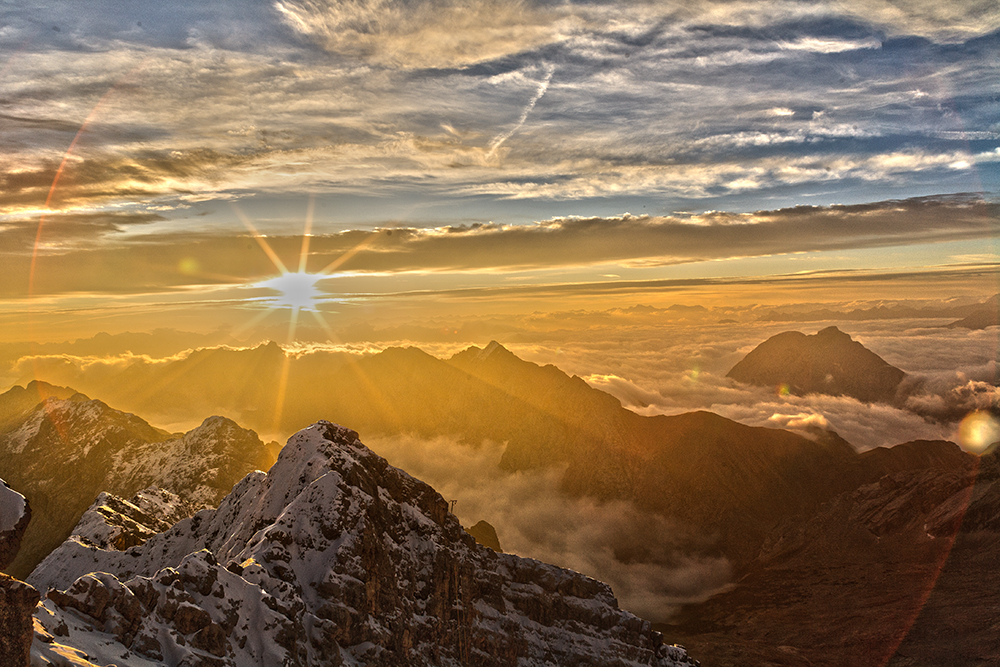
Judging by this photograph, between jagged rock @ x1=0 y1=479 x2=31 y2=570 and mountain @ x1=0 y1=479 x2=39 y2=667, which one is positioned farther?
mountain @ x1=0 y1=479 x2=39 y2=667

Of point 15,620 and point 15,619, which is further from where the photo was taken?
point 15,620

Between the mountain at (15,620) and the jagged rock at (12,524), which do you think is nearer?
the jagged rock at (12,524)

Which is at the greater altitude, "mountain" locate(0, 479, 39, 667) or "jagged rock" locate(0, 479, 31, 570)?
"jagged rock" locate(0, 479, 31, 570)

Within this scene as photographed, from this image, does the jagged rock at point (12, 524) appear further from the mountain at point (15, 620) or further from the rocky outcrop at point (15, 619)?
the rocky outcrop at point (15, 619)

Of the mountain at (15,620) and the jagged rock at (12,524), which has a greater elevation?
the jagged rock at (12,524)

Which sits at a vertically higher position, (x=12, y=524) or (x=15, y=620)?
(x=12, y=524)

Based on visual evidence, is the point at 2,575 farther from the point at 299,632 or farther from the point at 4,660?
the point at 299,632

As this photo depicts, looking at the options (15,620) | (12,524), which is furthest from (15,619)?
(12,524)

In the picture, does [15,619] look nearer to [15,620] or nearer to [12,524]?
[15,620]

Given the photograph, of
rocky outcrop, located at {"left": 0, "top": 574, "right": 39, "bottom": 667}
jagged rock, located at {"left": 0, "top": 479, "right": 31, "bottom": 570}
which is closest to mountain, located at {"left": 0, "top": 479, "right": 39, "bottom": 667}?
rocky outcrop, located at {"left": 0, "top": 574, "right": 39, "bottom": 667}

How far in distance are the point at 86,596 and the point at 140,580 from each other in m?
13.8

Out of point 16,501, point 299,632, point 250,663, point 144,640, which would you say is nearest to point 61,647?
point 144,640

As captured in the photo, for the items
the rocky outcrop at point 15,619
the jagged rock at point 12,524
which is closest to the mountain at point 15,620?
the rocky outcrop at point 15,619

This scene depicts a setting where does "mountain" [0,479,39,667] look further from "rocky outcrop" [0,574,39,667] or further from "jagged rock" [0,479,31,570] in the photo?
"jagged rock" [0,479,31,570]
